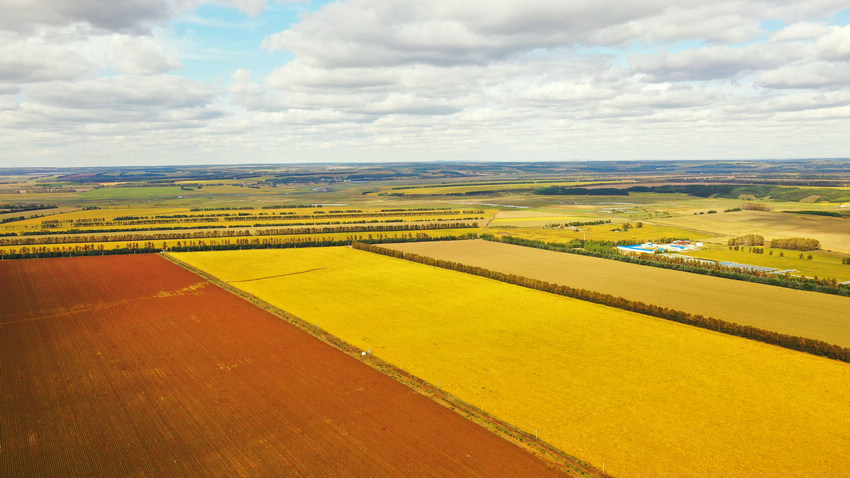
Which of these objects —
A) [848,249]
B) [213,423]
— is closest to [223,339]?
[213,423]

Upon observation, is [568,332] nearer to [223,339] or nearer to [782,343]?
[782,343]

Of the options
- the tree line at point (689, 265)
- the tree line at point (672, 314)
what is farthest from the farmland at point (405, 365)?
the tree line at point (672, 314)

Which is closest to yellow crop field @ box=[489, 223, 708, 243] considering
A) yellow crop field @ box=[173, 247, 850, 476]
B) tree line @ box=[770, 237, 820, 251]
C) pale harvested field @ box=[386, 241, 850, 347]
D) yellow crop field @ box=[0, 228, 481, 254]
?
yellow crop field @ box=[0, 228, 481, 254]

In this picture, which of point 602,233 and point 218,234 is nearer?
point 218,234

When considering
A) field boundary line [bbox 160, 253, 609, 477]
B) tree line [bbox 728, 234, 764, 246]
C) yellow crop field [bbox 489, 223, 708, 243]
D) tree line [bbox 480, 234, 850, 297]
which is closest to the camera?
field boundary line [bbox 160, 253, 609, 477]

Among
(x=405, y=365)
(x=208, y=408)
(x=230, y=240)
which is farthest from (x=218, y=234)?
(x=208, y=408)

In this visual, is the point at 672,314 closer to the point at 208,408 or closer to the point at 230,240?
the point at 208,408

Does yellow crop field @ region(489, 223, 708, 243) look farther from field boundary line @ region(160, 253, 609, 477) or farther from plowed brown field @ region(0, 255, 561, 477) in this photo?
plowed brown field @ region(0, 255, 561, 477)
